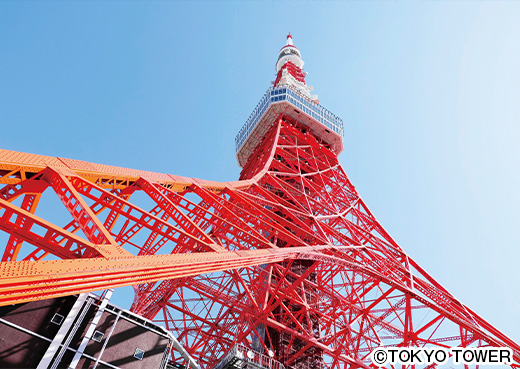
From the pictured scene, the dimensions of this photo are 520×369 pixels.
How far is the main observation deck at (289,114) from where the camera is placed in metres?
27.2

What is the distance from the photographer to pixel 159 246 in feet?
44.4

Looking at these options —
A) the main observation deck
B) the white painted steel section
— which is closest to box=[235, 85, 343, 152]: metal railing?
the main observation deck

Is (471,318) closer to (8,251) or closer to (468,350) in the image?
(468,350)

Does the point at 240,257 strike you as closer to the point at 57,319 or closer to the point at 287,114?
the point at 57,319

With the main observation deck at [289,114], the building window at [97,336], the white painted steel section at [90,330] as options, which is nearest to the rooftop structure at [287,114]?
the main observation deck at [289,114]

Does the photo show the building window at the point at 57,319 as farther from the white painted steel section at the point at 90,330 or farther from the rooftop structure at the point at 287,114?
the rooftop structure at the point at 287,114

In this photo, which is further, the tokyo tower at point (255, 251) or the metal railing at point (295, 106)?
the metal railing at point (295, 106)

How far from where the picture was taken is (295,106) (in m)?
27.1

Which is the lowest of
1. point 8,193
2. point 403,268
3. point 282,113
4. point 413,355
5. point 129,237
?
point 8,193

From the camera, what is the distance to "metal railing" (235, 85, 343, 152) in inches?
1078

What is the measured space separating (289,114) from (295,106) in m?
0.71

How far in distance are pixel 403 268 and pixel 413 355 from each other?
379 centimetres

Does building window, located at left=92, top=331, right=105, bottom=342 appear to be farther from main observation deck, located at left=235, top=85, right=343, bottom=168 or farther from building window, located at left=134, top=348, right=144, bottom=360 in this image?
main observation deck, located at left=235, top=85, right=343, bottom=168

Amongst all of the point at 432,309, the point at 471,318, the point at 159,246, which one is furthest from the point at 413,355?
the point at 159,246
